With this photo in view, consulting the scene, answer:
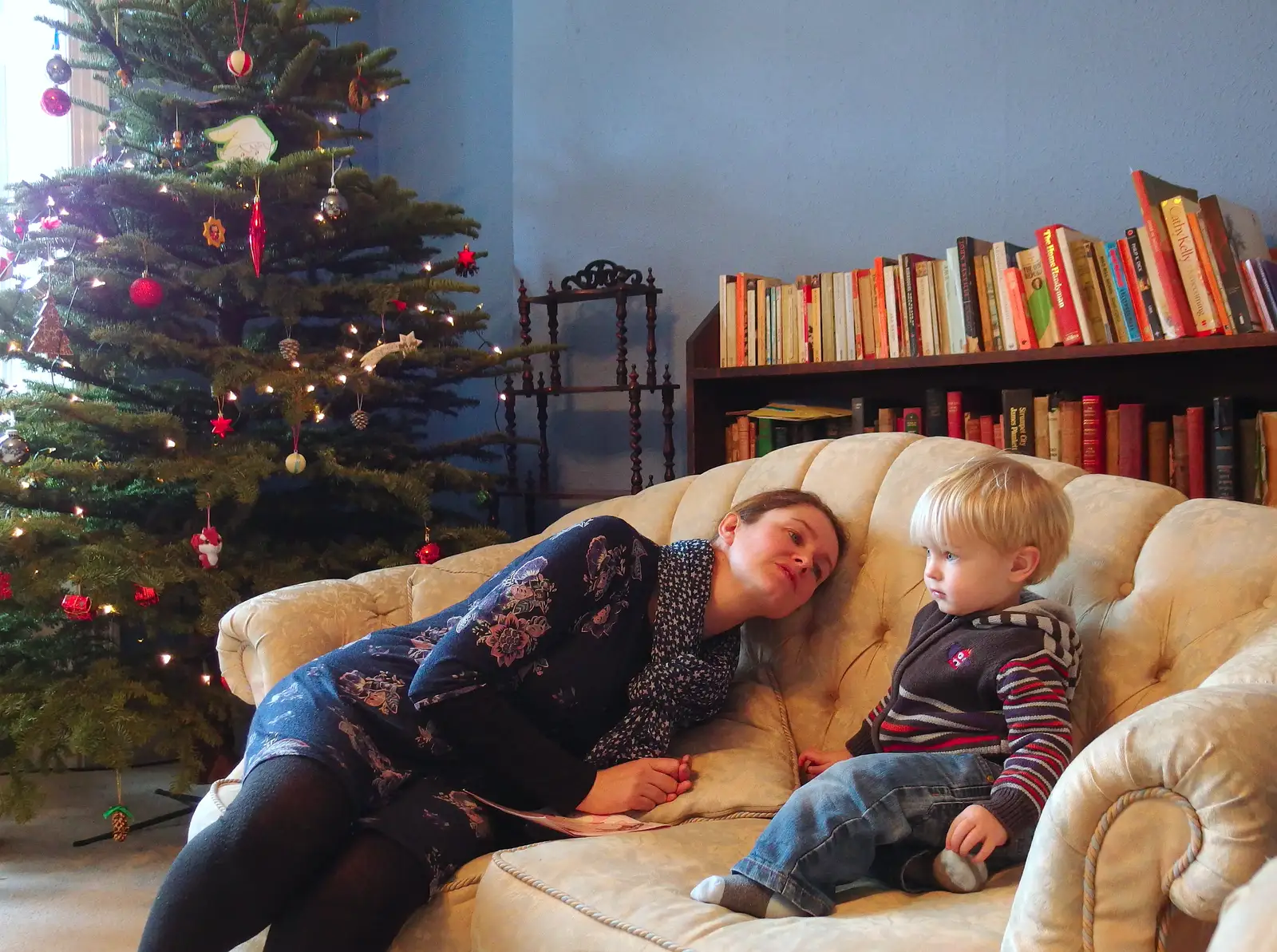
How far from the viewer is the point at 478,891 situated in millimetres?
1203

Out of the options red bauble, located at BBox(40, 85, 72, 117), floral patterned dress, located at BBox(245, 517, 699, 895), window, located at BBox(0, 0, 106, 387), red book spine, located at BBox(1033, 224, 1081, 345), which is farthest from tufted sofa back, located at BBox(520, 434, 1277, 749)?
window, located at BBox(0, 0, 106, 387)

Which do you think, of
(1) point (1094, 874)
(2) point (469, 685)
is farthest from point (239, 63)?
(1) point (1094, 874)

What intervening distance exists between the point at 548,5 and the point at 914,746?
2807mm

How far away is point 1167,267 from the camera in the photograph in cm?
195

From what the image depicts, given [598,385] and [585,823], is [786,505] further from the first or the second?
[598,385]

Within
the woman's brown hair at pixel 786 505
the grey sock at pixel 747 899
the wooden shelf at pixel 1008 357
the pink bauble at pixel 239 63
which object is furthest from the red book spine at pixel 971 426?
the pink bauble at pixel 239 63

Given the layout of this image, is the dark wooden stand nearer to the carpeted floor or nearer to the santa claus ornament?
the santa claus ornament

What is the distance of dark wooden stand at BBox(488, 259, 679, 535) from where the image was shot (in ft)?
9.48

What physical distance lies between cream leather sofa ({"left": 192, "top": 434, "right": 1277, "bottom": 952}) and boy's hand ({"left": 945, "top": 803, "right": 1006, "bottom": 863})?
0.15 feet

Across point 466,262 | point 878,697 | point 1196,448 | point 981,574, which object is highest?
point 466,262

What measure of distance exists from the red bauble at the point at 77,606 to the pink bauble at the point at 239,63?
120 cm

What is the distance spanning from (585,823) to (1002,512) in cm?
68

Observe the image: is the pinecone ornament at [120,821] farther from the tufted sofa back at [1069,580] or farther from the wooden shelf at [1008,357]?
the wooden shelf at [1008,357]

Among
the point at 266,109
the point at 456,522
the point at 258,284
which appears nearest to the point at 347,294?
the point at 258,284
